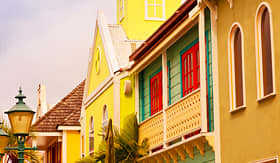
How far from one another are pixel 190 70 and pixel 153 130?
261cm

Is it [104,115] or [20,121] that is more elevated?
[104,115]

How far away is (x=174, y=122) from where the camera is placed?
16.5 metres

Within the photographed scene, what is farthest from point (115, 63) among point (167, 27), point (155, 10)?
point (167, 27)

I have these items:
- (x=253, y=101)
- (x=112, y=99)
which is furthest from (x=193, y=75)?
(x=112, y=99)

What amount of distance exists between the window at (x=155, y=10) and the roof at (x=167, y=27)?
15.9 feet

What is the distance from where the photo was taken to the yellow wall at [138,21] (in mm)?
24156

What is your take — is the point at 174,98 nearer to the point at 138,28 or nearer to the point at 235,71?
the point at 235,71

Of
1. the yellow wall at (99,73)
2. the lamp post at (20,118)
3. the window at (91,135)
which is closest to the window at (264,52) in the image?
the lamp post at (20,118)

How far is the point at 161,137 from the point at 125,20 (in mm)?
8080

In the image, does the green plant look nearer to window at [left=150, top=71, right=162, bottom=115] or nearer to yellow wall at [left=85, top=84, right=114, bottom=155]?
window at [left=150, top=71, right=162, bottom=115]

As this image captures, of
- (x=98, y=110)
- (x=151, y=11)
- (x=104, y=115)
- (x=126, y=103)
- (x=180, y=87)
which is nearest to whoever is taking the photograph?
(x=180, y=87)

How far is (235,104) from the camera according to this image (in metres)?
13.2

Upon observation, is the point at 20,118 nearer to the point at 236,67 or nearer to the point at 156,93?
the point at 236,67

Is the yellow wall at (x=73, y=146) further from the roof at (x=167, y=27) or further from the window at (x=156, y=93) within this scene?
the window at (x=156, y=93)
